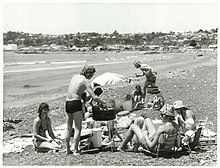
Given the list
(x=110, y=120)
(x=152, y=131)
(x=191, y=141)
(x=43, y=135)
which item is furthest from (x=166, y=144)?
(x=43, y=135)

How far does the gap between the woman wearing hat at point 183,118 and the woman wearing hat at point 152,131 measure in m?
0.53

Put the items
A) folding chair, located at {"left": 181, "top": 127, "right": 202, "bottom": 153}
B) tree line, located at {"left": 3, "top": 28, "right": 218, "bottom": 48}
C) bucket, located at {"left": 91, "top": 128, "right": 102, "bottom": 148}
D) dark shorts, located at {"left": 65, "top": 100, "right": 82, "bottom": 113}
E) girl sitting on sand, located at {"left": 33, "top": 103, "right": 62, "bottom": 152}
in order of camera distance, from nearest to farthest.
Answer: dark shorts, located at {"left": 65, "top": 100, "right": 82, "bottom": 113} < folding chair, located at {"left": 181, "top": 127, "right": 202, "bottom": 153} < girl sitting on sand, located at {"left": 33, "top": 103, "right": 62, "bottom": 152} < bucket, located at {"left": 91, "top": 128, "right": 102, "bottom": 148} < tree line, located at {"left": 3, "top": 28, "right": 218, "bottom": 48}

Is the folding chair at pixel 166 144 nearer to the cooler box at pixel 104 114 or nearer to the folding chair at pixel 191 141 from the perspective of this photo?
the folding chair at pixel 191 141

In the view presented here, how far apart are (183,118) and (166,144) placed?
2.51ft

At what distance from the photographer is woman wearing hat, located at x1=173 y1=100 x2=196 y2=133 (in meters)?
5.66

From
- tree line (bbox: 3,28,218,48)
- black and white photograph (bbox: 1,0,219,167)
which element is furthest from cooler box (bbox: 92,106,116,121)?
tree line (bbox: 3,28,218,48)

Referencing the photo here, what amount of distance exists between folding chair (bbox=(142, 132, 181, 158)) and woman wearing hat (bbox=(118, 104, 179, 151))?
55 mm

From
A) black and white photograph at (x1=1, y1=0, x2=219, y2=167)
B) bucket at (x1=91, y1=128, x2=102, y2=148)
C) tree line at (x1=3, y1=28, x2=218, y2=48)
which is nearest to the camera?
black and white photograph at (x1=1, y1=0, x2=219, y2=167)

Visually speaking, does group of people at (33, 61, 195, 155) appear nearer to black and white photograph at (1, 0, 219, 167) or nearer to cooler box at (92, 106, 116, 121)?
black and white photograph at (1, 0, 219, 167)

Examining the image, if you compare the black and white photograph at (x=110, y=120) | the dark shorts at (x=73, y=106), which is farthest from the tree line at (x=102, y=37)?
the dark shorts at (x=73, y=106)

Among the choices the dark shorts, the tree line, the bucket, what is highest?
the tree line

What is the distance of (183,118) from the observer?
579 cm

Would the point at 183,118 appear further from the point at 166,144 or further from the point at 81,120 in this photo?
the point at 81,120

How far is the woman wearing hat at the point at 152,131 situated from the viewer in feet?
16.6
